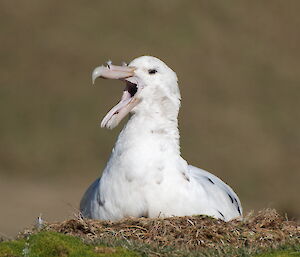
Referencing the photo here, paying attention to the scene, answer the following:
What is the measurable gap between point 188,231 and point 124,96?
2.30m

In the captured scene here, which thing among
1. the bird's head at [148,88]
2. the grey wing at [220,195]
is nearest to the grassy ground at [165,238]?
the grey wing at [220,195]

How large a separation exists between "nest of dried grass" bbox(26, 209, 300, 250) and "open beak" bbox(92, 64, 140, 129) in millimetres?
1297

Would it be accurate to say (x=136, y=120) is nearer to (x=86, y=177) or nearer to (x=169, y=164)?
(x=169, y=164)

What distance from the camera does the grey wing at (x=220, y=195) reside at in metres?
13.6

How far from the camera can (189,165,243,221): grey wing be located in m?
13.6

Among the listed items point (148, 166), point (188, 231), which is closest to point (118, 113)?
point (148, 166)

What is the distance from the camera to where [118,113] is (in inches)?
531

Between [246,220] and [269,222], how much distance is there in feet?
0.72

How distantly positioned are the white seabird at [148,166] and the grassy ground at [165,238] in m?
0.58

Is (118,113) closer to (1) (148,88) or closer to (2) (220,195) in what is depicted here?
(1) (148,88)

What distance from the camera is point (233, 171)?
44.9 meters

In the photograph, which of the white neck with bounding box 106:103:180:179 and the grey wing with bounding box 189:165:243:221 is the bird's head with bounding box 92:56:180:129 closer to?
the white neck with bounding box 106:103:180:179

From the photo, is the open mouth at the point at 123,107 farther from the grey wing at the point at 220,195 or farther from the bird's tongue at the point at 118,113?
the grey wing at the point at 220,195

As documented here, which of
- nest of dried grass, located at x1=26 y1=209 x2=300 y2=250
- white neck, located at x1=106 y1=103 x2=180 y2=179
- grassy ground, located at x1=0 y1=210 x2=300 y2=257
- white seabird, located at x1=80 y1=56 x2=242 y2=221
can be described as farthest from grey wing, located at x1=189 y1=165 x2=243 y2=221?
nest of dried grass, located at x1=26 y1=209 x2=300 y2=250
